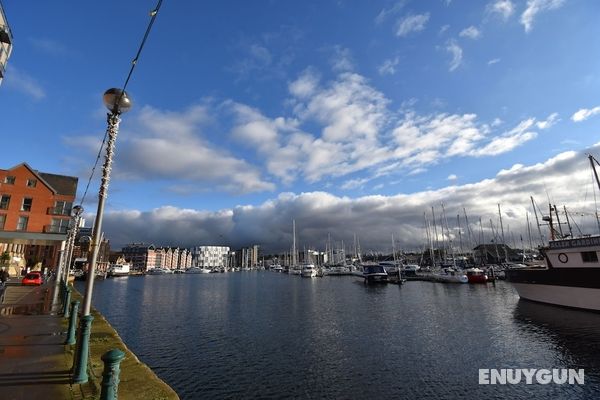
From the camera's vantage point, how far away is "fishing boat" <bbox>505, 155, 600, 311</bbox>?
126ft

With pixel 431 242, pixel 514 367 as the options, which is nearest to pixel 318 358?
pixel 514 367

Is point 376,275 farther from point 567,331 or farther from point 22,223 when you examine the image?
point 22,223

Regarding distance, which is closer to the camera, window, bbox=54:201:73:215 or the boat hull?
the boat hull

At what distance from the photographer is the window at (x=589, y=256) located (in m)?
38.0

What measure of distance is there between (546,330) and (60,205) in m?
72.0

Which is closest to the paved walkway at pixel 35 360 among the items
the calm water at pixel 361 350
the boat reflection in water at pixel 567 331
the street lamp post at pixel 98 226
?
the street lamp post at pixel 98 226

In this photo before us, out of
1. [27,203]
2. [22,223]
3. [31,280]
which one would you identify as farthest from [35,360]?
[27,203]

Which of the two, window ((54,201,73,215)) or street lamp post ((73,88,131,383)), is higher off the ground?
window ((54,201,73,215))

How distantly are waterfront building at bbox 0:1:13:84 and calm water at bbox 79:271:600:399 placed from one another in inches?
1028

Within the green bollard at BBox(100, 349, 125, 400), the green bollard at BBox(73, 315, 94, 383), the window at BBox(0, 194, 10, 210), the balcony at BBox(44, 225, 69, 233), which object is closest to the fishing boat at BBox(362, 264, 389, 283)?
the balcony at BBox(44, 225, 69, 233)

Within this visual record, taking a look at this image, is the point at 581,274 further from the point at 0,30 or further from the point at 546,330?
the point at 0,30

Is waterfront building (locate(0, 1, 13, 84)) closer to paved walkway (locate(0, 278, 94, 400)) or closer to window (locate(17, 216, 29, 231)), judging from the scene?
paved walkway (locate(0, 278, 94, 400))

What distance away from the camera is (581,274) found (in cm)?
3975

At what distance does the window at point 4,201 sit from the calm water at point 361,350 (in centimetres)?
2616
